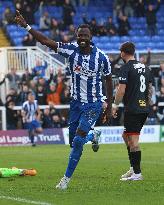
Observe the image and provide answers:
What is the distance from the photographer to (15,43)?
3294 centimetres

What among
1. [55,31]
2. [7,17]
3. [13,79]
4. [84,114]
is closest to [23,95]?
[13,79]

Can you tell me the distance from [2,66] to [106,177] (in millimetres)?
17377

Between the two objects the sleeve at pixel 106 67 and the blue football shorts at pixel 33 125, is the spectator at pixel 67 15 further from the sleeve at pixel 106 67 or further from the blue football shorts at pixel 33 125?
the sleeve at pixel 106 67

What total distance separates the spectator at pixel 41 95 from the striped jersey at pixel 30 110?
1585 mm

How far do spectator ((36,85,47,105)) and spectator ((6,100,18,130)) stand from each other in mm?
1028

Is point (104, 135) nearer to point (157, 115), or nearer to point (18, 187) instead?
point (157, 115)

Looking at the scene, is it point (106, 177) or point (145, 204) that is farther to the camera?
point (106, 177)

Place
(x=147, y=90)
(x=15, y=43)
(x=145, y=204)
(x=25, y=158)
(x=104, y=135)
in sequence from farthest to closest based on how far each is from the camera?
(x=15, y=43), (x=104, y=135), (x=25, y=158), (x=147, y=90), (x=145, y=204)

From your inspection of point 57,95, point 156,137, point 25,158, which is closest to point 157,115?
point 156,137

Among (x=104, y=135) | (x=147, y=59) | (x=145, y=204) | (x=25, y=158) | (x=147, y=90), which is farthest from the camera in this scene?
(x=147, y=59)

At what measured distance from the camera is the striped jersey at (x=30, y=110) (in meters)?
25.5

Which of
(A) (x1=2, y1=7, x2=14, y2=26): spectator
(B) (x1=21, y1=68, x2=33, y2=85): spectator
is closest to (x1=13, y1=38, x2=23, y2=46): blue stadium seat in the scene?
(A) (x1=2, y1=7, x2=14, y2=26): spectator

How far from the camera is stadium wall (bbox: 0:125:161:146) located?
26.0m

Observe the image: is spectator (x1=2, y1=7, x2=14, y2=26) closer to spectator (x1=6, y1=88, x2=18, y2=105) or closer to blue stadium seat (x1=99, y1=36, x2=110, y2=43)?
blue stadium seat (x1=99, y1=36, x2=110, y2=43)
